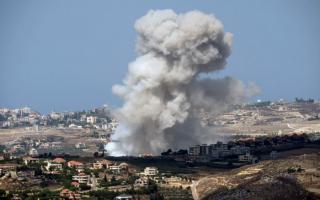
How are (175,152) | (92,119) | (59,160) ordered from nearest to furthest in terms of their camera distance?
1. (59,160)
2. (175,152)
3. (92,119)

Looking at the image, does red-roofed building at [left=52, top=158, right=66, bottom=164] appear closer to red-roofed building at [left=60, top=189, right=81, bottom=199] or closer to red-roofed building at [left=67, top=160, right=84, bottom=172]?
red-roofed building at [left=67, top=160, right=84, bottom=172]

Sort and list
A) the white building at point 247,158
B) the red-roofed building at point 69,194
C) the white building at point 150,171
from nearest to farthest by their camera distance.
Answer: the red-roofed building at point 69,194, the white building at point 150,171, the white building at point 247,158

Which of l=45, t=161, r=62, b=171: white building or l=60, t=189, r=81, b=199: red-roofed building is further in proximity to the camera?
l=45, t=161, r=62, b=171: white building

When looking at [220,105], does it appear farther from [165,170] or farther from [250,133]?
[250,133]

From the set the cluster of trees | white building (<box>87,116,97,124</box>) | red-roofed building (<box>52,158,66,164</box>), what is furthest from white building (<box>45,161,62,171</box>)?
white building (<box>87,116,97,124</box>)

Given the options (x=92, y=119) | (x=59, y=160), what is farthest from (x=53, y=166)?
(x=92, y=119)

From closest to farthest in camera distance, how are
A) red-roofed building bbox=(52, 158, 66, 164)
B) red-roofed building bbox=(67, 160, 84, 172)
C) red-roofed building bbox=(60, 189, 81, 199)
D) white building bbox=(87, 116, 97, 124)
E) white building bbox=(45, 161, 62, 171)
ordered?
red-roofed building bbox=(60, 189, 81, 199) < white building bbox=(45, 161, 62, 171) < red-roofed building bbox=(67, 160, 84, 172) < red-roofed building bbox=(52, 158, 66, 164) < white building bbox=(87, 116, 97, 124)

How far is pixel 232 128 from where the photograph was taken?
12525cm

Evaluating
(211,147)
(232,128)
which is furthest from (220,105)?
(232,128)

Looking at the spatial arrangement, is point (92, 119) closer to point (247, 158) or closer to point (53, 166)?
point (247, 158)

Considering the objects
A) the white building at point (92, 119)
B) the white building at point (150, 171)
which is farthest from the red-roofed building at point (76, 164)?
the white building at point (92, 119)

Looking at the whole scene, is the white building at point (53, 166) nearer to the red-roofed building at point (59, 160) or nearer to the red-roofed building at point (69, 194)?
the red-roofed building at point (59, 160)

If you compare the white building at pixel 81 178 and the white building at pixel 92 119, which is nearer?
the white building at pixel 81 178

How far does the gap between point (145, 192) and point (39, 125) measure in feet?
290
